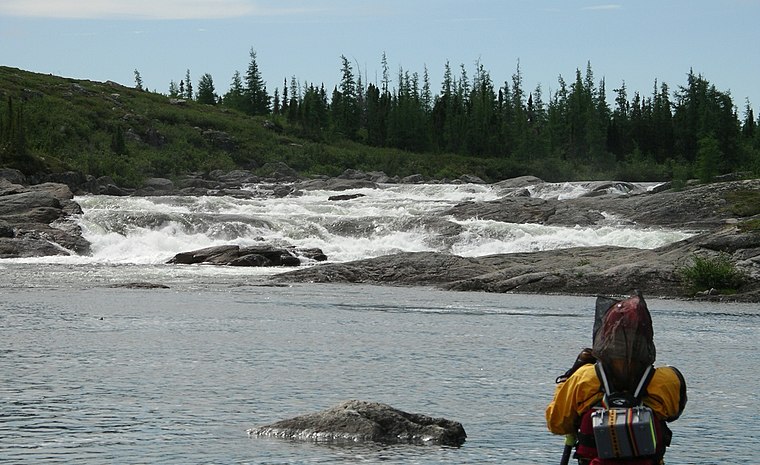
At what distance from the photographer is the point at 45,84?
413ft

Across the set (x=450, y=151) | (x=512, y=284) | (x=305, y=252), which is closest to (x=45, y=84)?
(x=450, y=151)

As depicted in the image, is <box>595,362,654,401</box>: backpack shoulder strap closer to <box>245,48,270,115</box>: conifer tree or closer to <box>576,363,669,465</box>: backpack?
<box>576,363,669,465</box>: backpack

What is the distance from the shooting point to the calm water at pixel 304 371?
39.6 feet

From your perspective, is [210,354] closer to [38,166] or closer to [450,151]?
[38,166]

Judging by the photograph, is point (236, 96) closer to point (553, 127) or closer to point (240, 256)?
point (553, 127)

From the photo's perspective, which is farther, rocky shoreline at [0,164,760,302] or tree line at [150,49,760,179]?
tree line at [150,49,760,179]

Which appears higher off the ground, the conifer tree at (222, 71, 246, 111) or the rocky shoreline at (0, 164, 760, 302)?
the conifer tree at (222, 71, 246, 111)

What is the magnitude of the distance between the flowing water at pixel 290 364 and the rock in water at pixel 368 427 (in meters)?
0.25

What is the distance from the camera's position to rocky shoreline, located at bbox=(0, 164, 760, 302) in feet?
115

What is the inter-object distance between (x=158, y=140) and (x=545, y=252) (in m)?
77.4

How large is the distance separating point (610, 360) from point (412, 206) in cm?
5861

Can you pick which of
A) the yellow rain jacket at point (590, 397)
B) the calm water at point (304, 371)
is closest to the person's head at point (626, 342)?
the yellow rain jacket at point (590, 397)

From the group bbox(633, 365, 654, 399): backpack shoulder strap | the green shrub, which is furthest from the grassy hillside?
bbox(633, 365, 654, 399): backpack shoulder strap

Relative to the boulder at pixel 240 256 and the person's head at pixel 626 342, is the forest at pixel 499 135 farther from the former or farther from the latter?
the person's head at pixel 626 342
